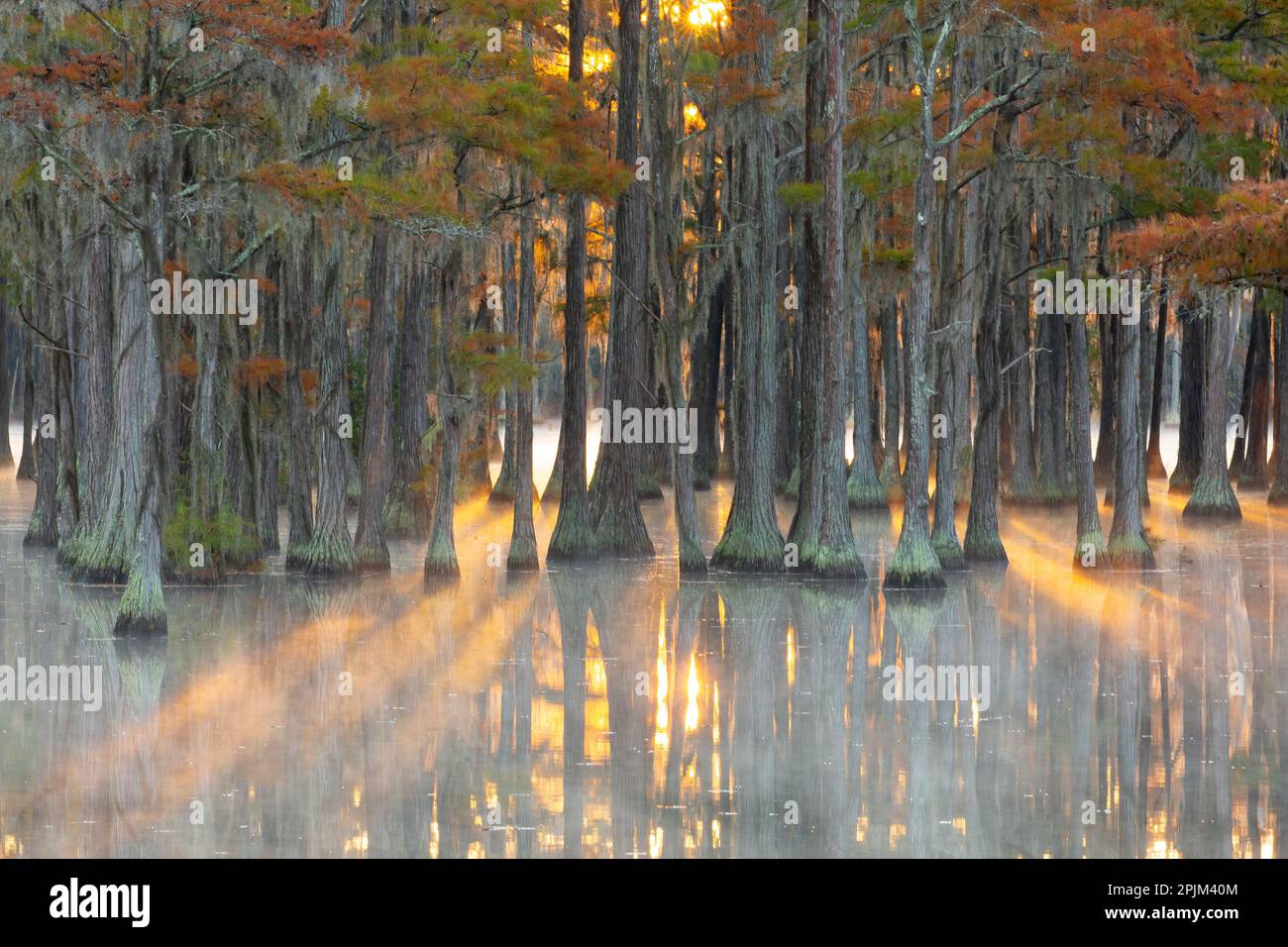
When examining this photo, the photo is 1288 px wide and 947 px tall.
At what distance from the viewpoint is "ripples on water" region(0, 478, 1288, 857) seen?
1088 centimetres

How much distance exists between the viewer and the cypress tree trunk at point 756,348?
2589cm

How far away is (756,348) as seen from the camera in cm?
2652

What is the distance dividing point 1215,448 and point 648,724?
2279 centimetres

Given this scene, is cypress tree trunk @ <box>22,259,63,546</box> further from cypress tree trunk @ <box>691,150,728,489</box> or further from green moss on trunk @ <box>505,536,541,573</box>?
cypress tree trunk @ <box>691,150,728,489</box>

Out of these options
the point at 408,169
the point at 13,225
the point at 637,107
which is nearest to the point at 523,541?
the point at 408,169

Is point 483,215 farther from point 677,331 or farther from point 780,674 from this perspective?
point 780,674

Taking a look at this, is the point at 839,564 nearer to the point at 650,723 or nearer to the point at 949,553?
the point at 949,553

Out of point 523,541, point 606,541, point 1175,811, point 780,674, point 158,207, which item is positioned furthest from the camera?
point 606,541

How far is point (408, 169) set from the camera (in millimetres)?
24219

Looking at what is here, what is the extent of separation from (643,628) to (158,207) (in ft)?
22.9

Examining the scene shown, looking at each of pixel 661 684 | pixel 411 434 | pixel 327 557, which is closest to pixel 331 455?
pixel 327 557

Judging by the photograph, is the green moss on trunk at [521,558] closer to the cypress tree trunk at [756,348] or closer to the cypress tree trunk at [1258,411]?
the cypress tree trunk at [756,348]

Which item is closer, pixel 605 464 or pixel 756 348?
pixel 756 348

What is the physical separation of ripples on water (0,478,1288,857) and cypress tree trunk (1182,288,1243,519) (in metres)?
10.6
